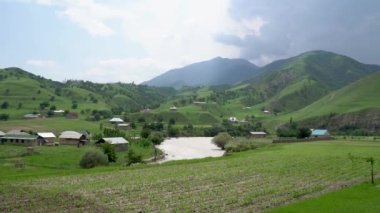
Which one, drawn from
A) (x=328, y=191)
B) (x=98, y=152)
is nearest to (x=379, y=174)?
(x=328, y=191)

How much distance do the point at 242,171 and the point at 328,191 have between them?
52.3 feet

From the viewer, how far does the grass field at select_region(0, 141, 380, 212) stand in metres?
33.4

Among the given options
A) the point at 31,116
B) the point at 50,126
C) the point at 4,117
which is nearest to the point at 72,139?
the point at 50,126

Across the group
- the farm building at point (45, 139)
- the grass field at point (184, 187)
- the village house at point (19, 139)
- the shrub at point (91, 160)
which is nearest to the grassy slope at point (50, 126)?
the farm building at point (45, 139)

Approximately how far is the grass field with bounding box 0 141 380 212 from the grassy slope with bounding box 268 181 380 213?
191cm

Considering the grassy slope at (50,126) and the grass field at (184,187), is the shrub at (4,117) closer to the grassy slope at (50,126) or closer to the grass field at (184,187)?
the grassy slope at (50,126)

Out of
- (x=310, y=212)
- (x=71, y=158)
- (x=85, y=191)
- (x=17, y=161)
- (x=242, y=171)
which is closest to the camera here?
(x=310, y=212)

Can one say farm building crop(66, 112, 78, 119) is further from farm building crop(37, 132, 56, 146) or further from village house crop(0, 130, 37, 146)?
village house crop(0, 130, 37, 146)

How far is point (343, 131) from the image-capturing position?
593ft

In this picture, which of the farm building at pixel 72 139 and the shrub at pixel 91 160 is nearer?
the shrub at pixel 91 160

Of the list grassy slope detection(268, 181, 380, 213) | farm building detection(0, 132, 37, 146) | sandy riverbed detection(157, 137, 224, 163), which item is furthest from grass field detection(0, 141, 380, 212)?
farm building detection(0, 132, 37, 146)

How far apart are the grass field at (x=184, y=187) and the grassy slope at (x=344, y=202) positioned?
191cm

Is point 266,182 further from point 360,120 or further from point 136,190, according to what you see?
point 360,120

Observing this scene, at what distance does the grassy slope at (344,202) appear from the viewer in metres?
31.3
